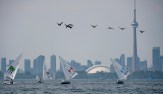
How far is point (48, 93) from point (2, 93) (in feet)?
32.3

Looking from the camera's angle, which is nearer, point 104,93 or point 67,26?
point 67,26

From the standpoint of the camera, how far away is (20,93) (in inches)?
5748

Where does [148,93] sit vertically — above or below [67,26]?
below

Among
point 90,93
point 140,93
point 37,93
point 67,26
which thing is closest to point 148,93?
point 140,93

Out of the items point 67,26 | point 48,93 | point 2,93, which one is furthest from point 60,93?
point 67,26

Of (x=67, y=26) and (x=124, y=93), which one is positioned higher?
(x=67, y=26)

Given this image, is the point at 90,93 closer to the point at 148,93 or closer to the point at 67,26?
the point at 148,93

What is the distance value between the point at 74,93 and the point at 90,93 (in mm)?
3306

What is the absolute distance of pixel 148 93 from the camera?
5738 inches

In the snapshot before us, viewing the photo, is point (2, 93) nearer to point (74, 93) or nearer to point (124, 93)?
point (74, 93)

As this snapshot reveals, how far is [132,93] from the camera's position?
481 feet

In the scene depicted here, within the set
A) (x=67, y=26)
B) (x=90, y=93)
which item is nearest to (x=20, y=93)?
(x=90, y=93)

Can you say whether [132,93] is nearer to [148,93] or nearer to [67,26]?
[148,93]

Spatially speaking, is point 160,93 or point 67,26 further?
point 160,93
